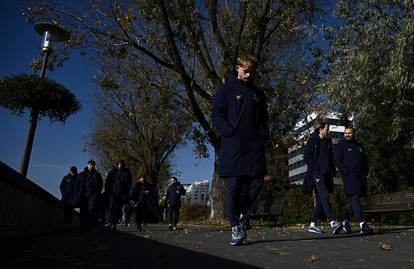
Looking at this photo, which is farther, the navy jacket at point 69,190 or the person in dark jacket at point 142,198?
the person in dark jacket at point 142,198

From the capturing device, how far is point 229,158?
5.82 metres

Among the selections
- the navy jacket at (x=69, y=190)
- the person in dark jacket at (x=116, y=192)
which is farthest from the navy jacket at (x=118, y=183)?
the navy jacket at (x=69, y=190)

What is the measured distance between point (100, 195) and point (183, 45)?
5.65 m

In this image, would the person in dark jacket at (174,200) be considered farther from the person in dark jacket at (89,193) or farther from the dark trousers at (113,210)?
the person in dark jacket at (89,193)

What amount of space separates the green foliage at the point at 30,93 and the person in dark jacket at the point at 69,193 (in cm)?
279

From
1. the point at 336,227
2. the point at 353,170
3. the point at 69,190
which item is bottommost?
the point at 336,227

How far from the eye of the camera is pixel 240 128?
232 inches

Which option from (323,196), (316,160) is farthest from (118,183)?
(323,196)

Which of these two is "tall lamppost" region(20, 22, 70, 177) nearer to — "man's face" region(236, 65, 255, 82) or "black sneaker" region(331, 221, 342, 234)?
"man's face" region(236, 65, 255, 82)

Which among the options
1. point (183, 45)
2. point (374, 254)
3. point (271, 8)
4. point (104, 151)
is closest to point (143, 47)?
point (183, 45)

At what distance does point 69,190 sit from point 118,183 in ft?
4.82

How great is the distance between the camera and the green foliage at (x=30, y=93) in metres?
10.6

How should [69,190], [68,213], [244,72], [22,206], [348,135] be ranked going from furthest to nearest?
[69,190]
[68,213]
[348,135]
[22,206]
[244,72]

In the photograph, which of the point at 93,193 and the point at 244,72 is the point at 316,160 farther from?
the point at 93,193
